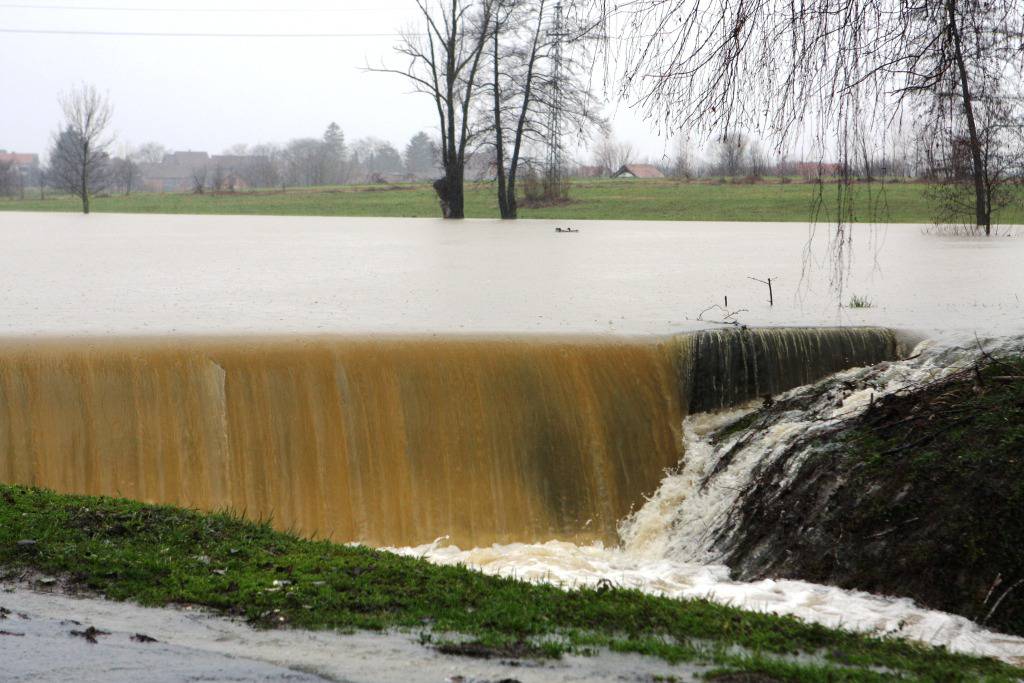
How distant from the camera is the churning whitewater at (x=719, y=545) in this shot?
5.98 m

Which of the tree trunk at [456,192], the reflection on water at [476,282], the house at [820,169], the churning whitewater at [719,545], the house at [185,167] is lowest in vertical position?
the churning whitewater at [719,545]

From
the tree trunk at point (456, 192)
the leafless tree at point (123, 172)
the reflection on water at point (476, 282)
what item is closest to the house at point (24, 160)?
the leafless tree at point (123, 172)

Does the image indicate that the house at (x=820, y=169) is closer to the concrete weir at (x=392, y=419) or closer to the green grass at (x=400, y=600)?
the green grass at (x=400, y=600)

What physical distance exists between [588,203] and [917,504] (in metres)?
33.9

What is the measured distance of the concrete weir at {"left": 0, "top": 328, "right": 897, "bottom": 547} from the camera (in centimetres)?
885

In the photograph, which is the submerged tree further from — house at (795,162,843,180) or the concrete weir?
the concrete weir

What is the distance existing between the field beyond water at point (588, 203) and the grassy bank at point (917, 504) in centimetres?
2265

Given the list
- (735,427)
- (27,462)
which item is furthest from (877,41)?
(27,462)

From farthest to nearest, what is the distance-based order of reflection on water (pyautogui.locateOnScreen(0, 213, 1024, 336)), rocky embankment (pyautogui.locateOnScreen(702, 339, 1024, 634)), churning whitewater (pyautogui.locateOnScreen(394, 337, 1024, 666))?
reflection on water (pyautogui.locateOnScreen(0, 213, 1024, 336)) → rocky embankment (pyautogui.locateOnScreen(702, 339, 1024, 634)) → churning whitewater (pyautogui.locateOnScreen(394, 337, 1024, 666))

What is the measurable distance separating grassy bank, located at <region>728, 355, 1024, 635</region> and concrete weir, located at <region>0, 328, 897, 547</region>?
189 centimetres

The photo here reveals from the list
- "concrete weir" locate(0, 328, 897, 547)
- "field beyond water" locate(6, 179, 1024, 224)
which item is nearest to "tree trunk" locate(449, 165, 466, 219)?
"field beyond water" locate(6, 179, 1024, 224)

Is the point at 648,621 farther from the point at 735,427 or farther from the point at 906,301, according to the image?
the point at 906,301

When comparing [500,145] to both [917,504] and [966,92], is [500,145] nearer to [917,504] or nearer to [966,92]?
[917,504]

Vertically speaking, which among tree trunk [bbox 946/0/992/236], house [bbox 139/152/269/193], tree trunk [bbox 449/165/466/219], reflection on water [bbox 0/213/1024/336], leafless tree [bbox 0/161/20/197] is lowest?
reflection on water [bbox 0/213/1024/336]
